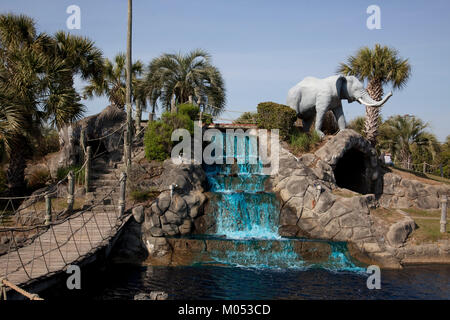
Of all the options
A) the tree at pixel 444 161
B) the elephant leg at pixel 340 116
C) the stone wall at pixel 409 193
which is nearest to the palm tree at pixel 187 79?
the elephant leg at pixel 340 116

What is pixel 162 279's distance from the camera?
1109 cm

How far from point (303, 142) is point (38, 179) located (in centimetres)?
1215

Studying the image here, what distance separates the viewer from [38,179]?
17578 mm

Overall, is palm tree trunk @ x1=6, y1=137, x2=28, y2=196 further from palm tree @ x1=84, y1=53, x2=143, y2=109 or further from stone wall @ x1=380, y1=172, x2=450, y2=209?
stone wall @ x1=380, y1=172, x2=450, y2=209

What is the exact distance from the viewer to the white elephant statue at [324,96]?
63.6 feet

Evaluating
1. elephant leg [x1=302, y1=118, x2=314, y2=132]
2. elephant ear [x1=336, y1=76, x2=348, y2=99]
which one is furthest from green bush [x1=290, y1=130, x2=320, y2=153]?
elephant ear [x1=336, y1=76, x2=348, y2=99]

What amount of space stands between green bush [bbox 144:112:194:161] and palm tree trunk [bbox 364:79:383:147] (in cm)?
1080

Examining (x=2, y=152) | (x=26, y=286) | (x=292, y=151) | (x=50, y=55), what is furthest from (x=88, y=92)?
(x=26, y=286)

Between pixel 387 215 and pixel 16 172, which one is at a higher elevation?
pixel 16 172

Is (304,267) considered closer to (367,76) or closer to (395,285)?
(395,285)

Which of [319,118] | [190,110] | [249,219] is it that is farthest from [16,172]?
[319,118]

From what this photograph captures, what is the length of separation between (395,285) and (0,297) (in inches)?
380

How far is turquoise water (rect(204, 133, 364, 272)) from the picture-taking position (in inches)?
493

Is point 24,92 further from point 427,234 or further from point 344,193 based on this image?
point 427,234
